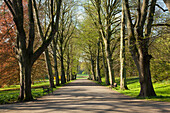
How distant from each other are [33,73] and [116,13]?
15.0m

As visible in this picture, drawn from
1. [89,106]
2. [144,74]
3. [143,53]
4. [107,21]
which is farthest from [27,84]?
[107,21]

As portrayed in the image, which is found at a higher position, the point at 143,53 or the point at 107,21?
the point at 107,21

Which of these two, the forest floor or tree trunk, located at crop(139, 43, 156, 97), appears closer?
the forest floor

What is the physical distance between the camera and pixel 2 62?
72.8 feet

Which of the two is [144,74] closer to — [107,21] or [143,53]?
[143,53]

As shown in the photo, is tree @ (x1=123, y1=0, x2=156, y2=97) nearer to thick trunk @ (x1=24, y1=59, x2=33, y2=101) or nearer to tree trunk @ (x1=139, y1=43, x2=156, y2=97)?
tree trunk @ (x1=139, y1=43, x2=156, y2=97)

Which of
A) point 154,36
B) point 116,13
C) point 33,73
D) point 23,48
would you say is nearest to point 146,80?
point 154,36

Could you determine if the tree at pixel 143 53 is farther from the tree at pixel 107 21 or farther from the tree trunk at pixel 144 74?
the tree at pixel 107 21

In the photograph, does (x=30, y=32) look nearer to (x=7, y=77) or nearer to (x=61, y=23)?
(x=7, y=77)

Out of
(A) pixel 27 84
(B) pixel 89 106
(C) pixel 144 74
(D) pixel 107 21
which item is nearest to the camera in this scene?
(B) pixel 89 106

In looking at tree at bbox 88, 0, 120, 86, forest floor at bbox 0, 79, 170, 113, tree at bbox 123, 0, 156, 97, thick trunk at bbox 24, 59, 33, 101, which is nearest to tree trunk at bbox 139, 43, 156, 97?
tree at bbox 123, 0, 156, 97

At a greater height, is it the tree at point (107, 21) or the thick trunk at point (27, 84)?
the tree at point (107, 21)

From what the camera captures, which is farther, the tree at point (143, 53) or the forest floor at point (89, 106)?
the tree at point (143, 53)

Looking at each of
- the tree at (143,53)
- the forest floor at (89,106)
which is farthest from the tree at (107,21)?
the forest floor at (89,106)
